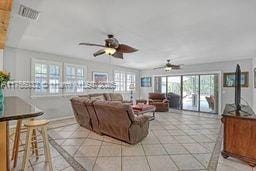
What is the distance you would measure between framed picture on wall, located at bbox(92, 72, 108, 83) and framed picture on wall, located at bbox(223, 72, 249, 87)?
5598mm

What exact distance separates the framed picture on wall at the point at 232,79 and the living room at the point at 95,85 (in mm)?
40

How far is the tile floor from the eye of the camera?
106 inches

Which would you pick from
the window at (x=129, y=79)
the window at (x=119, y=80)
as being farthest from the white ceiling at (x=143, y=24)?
the window at (x=129, y=79)

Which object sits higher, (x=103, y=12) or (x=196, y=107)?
(x=103, y=12)

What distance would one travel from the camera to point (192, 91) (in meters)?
8.26

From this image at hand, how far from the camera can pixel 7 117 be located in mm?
1521

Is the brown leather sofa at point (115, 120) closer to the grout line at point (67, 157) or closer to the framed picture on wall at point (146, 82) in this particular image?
the grout line at point (67, 157)

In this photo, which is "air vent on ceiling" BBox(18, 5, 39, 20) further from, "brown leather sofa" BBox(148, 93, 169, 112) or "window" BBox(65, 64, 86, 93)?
"brown leather sofa" BBox(148, 93, 169, 112)

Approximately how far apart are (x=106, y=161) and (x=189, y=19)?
3.19 meters

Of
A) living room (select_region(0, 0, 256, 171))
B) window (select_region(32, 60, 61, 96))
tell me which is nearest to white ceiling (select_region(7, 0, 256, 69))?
living room (select_region(0, 0, 256, 171))

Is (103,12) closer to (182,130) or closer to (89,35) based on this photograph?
(89,35)

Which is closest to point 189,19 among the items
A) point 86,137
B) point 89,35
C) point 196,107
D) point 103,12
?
point 103,12

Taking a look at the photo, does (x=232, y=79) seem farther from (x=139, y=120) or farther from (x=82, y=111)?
(x=82, y=111)

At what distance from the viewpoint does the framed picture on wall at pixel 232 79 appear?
6.62 meters
